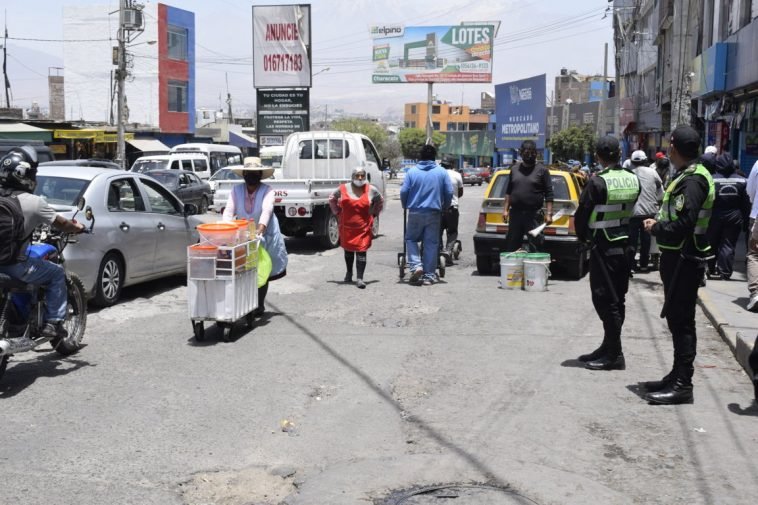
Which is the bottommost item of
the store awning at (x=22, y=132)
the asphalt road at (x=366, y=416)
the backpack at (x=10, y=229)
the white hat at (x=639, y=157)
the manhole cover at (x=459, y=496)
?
the asphalt road at (x=366, y=416)

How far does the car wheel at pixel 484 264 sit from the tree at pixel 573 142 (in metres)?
59.4

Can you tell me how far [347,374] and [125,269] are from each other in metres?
4.41

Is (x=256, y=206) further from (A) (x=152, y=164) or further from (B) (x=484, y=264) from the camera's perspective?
(A) (x=152, y=164)

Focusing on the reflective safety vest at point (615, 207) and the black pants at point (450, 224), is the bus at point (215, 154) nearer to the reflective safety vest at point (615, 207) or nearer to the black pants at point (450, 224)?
the black pants at point (450, 224)

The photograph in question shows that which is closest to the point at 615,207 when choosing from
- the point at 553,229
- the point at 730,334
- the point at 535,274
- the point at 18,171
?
the point at 730,334

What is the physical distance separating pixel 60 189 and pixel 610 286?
649 centimetres

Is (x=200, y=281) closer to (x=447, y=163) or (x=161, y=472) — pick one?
(x=161, y=472)

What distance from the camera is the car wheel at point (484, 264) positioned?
13273mm

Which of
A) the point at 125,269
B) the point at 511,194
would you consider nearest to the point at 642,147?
the point at 511,194

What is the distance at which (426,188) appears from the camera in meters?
11.9

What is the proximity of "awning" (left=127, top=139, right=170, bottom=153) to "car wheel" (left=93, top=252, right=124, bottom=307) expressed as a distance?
3587 centimetres

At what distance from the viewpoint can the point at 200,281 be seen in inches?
320

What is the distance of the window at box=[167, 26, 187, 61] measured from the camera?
53059mm

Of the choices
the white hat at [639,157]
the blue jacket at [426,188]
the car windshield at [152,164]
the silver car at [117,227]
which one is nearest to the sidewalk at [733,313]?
the white hat at [639,157]
